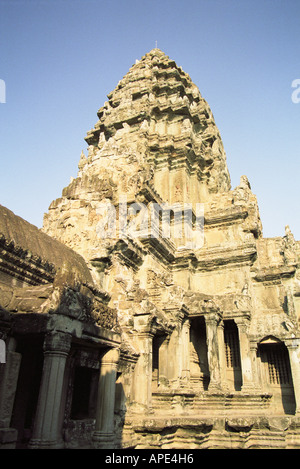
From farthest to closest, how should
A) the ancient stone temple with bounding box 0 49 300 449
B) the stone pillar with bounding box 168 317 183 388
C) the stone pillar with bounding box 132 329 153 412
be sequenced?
1. the stone pillar with bounding box 168 317 183 388
2. the stone pillar with bounding box 132 329 153 412
3. the ancient stone temple with bounding box 0 49 300 449

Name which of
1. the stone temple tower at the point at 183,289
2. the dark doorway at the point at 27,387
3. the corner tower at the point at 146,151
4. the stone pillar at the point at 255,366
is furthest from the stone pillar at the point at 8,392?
the stone pillar at the point at 255,366

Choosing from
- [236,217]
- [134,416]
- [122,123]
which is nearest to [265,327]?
[236,217]

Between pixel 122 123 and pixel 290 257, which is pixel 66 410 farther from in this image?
pixel 122 123

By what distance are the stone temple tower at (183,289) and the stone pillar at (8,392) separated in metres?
3.39

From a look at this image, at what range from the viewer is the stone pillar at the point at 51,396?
19.9 feet

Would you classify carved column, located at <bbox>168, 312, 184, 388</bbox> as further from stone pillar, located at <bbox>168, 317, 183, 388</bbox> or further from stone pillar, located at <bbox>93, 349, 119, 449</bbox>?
stone pillar, located at <bbox>93, 349, 119, 449</bbox>

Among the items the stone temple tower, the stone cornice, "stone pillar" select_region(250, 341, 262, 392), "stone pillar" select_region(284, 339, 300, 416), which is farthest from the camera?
"stone pillar" select_region(250, 341, 262, 392)

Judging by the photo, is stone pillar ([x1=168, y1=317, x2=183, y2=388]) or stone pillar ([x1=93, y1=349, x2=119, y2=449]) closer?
stone pillar ([x1=93, y1=349, x2=119, y2=449])

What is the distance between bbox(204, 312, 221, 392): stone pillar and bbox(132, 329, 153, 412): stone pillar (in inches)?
184

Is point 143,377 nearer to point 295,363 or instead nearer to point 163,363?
point 163,363

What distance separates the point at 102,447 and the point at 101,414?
62 cm

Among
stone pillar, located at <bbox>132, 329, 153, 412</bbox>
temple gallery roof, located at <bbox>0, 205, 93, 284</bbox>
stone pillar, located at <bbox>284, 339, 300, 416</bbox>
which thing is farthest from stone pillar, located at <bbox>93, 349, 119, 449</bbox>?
stone pillar, located at <bbox>284, 339, 300, 416</bbox>

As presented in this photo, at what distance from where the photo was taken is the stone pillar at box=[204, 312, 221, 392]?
49.2 ft

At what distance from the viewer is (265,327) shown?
16469 mm
